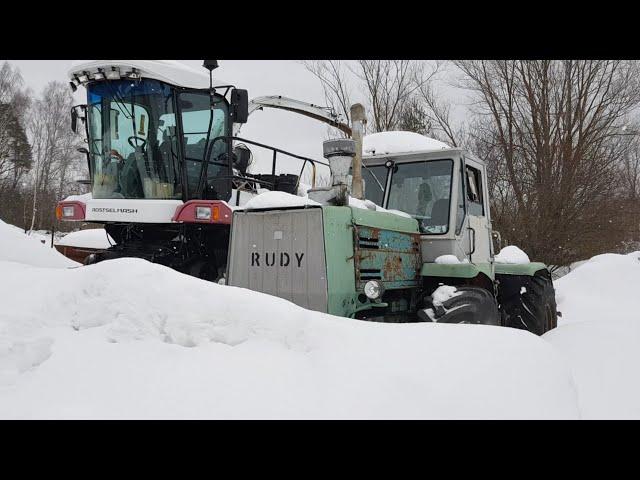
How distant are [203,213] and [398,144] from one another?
8.09 ft

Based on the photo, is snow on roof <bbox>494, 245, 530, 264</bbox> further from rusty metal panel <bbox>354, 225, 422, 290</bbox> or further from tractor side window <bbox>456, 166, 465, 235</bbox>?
rusty metal panel <bbox>354, 225, 422, 290</bbox>

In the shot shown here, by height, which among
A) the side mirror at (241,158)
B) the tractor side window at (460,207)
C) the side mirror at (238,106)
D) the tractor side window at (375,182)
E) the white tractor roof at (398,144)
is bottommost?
the tractor side window at (460,207)

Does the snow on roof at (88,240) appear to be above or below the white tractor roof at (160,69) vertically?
below

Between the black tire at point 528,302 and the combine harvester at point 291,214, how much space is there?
14mm

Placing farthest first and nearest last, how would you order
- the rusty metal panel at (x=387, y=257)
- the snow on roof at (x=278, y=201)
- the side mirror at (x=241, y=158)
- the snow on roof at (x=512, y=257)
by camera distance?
1. the side mirror at (x=241, y=158)
2. the snow on roof at (x=512, y=257)
3. the rusty metal panel at (x=387, y=257)
4. the snow on roof at (x=278, y=201)

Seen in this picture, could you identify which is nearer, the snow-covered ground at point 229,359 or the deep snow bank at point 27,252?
the snow-covered ground at point 229,359

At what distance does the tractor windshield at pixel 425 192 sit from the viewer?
520 centimetres

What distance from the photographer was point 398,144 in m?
5.57

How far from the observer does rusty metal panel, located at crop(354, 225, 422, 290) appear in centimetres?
429

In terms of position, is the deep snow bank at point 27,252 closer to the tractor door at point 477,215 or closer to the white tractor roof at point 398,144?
the white tractor roof at point 398,144

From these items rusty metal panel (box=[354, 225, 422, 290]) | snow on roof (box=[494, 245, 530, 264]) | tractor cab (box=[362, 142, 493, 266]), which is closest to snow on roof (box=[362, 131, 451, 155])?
tractor cab (box=[362, 142, 493, 266])

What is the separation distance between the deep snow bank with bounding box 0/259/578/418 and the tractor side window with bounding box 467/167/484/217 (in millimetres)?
2596

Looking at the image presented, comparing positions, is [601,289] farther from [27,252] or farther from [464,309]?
[27,252]

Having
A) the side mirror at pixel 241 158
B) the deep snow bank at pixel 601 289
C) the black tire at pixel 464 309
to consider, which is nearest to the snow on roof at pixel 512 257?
the black tire at pixel 464 309
